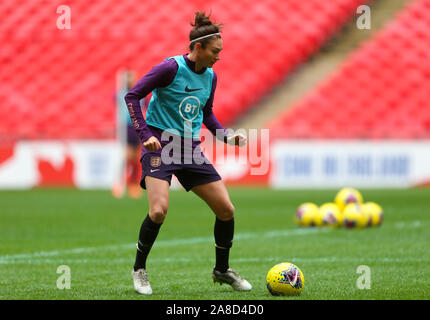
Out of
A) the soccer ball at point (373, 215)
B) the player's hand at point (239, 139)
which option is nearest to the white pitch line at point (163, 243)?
the soccer ball at point (373, 215)

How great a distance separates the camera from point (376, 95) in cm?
2108

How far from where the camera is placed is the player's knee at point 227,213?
241 inches

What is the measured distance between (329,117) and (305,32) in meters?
3.12

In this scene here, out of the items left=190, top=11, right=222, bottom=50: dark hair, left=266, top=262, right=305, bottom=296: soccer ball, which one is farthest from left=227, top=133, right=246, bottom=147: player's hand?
left=266, top=262, right=305, bottom=296: soccer ball

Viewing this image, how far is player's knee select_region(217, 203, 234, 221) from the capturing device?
6.11 meters

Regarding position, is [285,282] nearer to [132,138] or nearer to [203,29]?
[203,29]

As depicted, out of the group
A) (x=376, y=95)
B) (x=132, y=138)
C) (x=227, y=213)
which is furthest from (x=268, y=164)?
(x=227, y=213)

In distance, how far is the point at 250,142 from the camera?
731 inches

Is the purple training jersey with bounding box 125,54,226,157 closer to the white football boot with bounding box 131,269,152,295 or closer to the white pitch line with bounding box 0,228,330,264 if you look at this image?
the white football boot with bounding box 131,269,152,295

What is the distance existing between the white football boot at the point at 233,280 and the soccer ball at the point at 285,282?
309 millimetres

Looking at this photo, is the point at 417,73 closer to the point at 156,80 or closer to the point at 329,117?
the point at 329,117

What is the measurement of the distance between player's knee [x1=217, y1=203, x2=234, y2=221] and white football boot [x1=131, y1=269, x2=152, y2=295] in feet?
2.45

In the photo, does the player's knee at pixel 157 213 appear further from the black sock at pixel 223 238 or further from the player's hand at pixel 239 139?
the player's hand at pixel 239 139

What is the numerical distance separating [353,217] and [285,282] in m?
5.02
